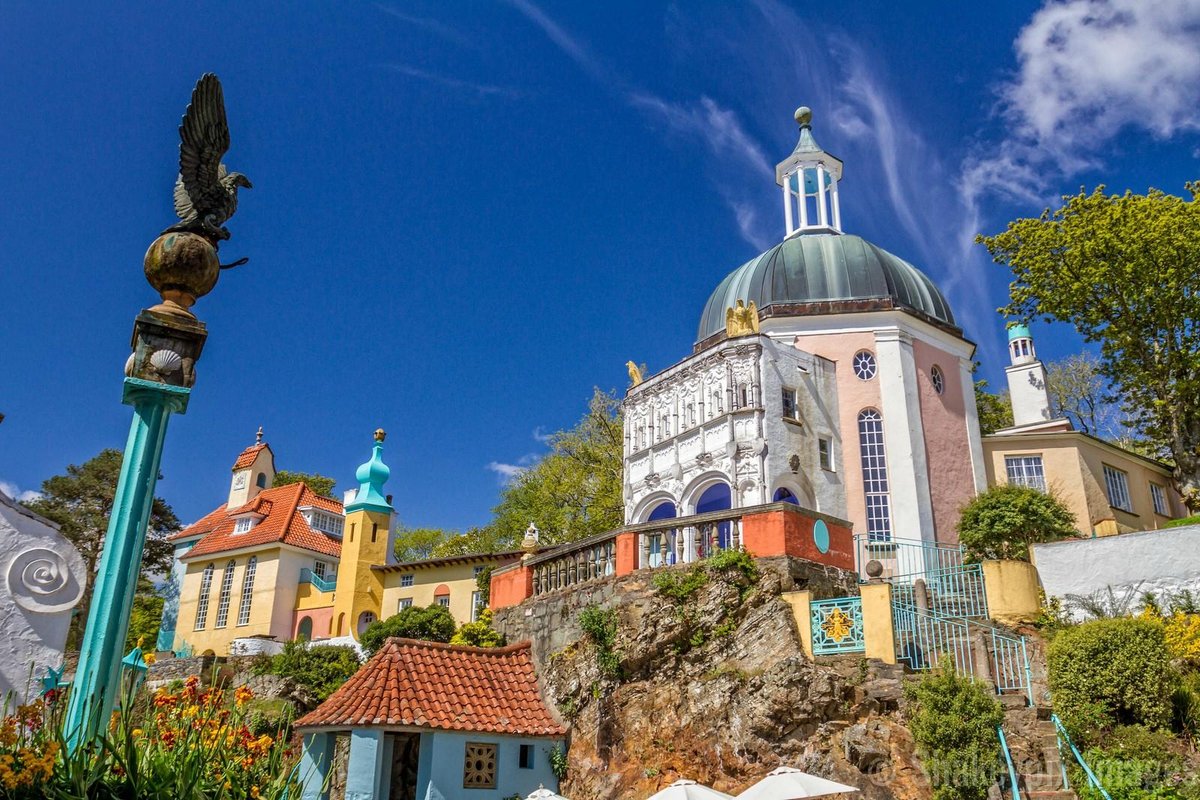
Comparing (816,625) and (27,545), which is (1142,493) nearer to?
(816,625)

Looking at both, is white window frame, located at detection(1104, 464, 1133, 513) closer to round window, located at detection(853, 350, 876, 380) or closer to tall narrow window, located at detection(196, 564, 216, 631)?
round window, located at detection(853, 350, 876, 380)

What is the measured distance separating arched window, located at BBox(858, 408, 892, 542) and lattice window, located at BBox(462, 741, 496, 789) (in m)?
14.2

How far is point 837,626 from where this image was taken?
15203 mm

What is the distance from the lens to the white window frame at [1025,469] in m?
30.3

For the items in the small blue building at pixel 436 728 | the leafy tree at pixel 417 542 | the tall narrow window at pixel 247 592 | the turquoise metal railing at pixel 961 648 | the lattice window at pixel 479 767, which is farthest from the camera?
the leafy tree at pixel 417 542

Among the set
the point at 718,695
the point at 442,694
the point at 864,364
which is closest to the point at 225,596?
the point at 442,694

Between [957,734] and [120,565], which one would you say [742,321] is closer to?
[957,734]

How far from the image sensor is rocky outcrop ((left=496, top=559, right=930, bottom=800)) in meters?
13.8

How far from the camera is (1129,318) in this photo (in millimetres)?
28109

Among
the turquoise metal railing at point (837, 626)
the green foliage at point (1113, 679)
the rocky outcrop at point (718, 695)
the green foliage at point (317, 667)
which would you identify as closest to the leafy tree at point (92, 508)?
the green foliage at point (317, 667)

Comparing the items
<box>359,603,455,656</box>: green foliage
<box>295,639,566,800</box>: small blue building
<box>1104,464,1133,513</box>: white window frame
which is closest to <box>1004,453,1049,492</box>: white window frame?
<box>1104,464,1133,513</box>: white window frame

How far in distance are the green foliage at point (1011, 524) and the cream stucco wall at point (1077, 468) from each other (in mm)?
7917

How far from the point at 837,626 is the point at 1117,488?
2103cm

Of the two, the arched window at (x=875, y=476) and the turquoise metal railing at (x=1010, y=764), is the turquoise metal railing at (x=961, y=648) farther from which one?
the arched window at (x=875, y=476)
